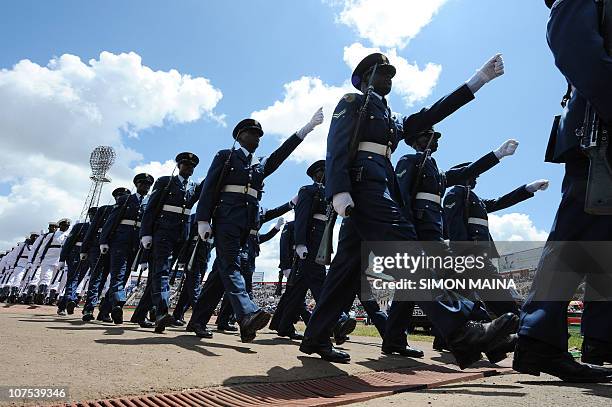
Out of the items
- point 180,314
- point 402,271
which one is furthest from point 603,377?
point 180,314

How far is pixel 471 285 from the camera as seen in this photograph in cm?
591

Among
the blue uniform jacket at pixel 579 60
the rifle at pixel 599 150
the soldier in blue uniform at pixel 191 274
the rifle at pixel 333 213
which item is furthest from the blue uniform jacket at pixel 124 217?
the rifle at pixel 599 150

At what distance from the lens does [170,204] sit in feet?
21.3

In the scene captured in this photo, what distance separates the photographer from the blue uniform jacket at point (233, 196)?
4.88 metres

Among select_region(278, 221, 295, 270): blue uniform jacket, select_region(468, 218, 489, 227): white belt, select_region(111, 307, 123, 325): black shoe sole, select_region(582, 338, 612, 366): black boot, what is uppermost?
select_region(468, 218, 489, 227): white belt

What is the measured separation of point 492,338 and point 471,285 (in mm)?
3278

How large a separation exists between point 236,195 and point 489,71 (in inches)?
108

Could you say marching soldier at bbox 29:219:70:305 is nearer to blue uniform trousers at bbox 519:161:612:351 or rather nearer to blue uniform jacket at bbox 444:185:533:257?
blue uniform jacket at bbox 444:185:533:257

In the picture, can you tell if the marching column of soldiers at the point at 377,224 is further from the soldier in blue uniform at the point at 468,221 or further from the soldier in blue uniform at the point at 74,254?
the soldier in blue uniform at the point at 74,254

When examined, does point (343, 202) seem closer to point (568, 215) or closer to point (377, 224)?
point (377, 224)

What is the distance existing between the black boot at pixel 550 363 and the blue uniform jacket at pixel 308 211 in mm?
3631

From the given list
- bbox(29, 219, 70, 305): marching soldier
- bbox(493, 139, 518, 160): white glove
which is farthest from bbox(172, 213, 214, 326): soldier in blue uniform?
bbox(29, 219, 70, 305): marching soldier

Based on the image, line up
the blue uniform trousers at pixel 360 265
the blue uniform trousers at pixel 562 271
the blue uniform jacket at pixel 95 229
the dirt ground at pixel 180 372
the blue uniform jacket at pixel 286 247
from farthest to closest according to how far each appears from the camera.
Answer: the blue uniform jacket at pixel 95 229, the blue uniform jacket at pixel 286 247, the blue uniform trousers at pixel 360 265, the blue uniform trousers at pixel 562 271, the dirt ground at pixel 180 372

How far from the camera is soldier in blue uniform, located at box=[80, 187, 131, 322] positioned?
7863 millimetres
